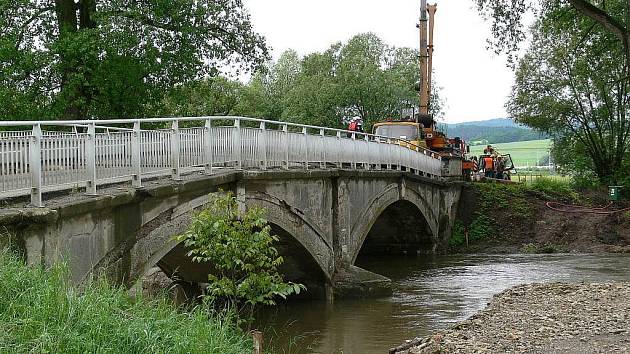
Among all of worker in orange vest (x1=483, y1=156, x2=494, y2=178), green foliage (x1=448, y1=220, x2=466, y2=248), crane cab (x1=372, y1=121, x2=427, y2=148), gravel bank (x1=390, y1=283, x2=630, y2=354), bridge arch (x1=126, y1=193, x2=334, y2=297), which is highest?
crane cab (x1=372, y1=121, x2=427, y2=148)

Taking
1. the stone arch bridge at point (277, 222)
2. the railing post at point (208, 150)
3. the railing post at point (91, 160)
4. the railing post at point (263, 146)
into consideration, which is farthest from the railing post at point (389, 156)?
the railing post at point (91, 160)

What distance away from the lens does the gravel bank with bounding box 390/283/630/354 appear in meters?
10.0

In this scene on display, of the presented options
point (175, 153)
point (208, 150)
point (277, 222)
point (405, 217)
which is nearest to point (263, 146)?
point (277, 222)

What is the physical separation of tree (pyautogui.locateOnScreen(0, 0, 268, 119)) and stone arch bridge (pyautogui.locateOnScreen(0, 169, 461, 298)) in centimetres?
658

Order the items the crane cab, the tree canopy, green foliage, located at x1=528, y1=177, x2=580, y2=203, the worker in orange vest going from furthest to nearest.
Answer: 1. the tree canopy
2. the worker in orange vest
3. green foliage, located at x1=528, y1=177, x2=580, y2=203
4. the crane cab

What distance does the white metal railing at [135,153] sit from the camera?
8055 millimetres

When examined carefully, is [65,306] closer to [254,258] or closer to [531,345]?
[254,258]

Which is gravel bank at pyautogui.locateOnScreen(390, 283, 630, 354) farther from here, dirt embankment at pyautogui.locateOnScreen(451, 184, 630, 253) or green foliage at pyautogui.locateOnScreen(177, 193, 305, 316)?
dirt embankment at pyautogui.locateOnScreen(451, 184, 630, 253)

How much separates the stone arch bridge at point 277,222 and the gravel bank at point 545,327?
412cm

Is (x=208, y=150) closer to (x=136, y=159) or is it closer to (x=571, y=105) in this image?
(x=136, y=159)

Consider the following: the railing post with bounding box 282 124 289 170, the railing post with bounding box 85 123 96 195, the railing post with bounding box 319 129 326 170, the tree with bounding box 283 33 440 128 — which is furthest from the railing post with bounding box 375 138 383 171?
the tree with bounding box 283 33 440 128

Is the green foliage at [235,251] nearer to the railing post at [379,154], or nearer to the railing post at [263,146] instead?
the railing post at [263,146]

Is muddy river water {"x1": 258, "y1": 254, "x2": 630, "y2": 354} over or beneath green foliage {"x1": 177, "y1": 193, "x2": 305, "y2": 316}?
beneath

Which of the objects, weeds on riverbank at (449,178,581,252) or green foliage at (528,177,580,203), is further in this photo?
green foliage at (528,177,580,203)
